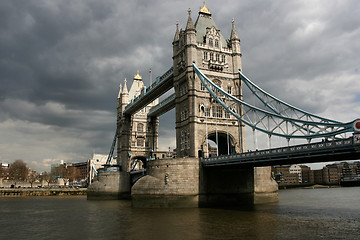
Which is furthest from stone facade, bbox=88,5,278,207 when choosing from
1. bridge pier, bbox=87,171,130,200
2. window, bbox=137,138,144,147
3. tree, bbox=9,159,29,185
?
tree, bbox=9,159,29,185

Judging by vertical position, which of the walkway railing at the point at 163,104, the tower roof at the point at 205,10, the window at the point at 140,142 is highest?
the tower roof at the point at 205,10

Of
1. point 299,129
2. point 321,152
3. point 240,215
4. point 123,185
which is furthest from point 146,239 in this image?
point 123,185

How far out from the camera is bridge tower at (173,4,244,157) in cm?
4528

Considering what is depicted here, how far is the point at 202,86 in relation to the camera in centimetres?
4669

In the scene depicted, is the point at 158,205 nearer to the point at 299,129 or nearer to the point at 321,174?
the point at 299,129

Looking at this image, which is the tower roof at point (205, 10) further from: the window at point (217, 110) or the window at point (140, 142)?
the window at point (140, 142)

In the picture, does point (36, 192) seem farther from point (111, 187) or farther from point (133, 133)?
point (111, 187)

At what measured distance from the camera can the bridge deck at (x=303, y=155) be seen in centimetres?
2476

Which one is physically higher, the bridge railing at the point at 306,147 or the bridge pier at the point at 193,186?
the bridge railing at the point at 306,147

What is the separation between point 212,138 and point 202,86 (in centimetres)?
889

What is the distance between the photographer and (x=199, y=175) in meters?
39.1

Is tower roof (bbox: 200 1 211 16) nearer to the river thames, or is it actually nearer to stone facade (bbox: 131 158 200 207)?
stone facade (bbox: 131 158 200 207)

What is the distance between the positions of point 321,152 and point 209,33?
2852cm

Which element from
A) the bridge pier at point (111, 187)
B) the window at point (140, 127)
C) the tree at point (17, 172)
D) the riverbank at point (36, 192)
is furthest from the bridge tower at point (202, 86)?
the tree at point (17, 172)
